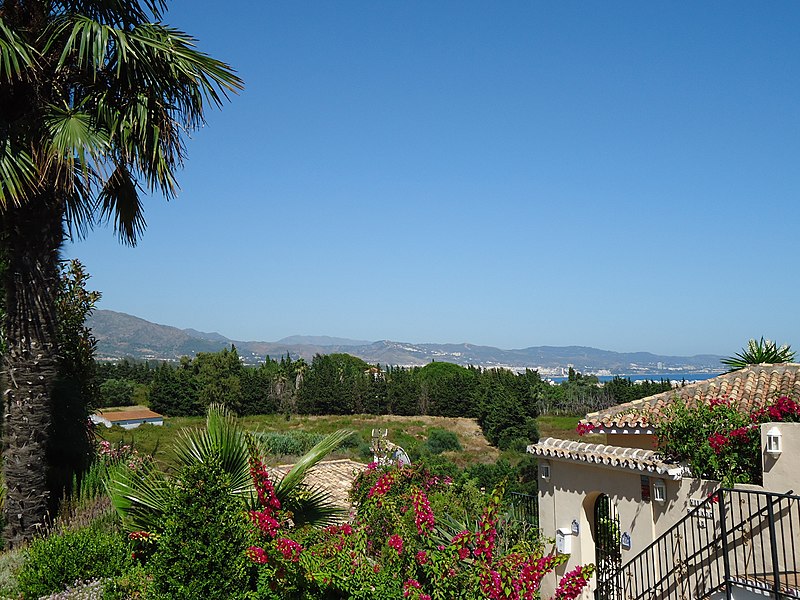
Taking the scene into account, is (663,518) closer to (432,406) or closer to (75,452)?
(75,452)

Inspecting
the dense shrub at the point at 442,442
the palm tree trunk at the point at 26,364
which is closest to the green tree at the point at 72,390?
the palm tree trunk at the point at 26,364

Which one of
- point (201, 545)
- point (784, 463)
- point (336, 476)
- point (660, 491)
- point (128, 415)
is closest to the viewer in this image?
point (201, 545)

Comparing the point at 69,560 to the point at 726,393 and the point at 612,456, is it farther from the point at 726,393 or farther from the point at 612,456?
the point at 726,393

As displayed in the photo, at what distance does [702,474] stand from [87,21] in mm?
8480

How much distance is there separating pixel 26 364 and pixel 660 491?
24.8 feet

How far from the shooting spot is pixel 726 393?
10977mm

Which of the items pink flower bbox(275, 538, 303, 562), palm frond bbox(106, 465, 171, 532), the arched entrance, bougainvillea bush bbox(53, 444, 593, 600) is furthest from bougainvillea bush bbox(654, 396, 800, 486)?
palm frond bbox(106, 465, 171, 532)

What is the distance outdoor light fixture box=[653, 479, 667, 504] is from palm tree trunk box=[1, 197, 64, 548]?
7226mm

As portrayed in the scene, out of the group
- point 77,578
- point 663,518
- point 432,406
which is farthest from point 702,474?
point 432,406

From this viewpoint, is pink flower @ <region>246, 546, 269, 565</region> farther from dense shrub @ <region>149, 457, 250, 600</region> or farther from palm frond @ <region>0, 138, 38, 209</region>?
palm frond @ <region>0, 138, 38, 209</region>

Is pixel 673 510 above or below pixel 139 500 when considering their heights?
below

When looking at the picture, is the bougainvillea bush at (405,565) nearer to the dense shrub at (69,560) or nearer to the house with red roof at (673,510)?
the dense shrub at (69,560)

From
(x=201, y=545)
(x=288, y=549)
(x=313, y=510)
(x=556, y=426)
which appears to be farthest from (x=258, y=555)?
(x=556, y=426)

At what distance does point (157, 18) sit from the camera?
7500 millimetres
